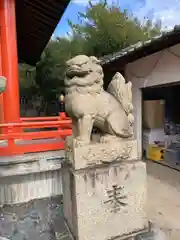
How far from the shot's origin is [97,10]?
1102 centimetres

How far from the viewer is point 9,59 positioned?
484 centimetres

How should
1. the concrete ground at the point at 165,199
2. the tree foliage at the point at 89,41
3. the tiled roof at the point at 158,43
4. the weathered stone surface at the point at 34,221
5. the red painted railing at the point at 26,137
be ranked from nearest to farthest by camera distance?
1. the weathered stone surface at the point at 34,221
2. the concrete ground at the point at 165,199
3. the red painted railing at the point at 26,137
4. the tiled roof at the point at 158,43
5. the tree foliage at the point at 89,41

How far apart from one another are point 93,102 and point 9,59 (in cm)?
328

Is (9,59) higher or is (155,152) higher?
(9,59)

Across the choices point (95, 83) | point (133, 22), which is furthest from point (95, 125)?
point (133, 22)

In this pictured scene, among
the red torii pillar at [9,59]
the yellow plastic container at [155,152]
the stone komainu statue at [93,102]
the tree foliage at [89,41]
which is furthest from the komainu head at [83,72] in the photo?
the tree foliage at [89,41]

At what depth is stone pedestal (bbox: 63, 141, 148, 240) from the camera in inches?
87.0

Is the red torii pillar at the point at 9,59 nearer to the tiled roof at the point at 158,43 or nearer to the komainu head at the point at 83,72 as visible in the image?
the tiled roof at the point at 158,43

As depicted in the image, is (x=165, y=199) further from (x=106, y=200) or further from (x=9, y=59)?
(x=9, y=59)

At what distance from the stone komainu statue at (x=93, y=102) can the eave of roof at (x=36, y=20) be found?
3368mm

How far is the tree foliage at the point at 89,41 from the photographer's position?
10116 millimetres

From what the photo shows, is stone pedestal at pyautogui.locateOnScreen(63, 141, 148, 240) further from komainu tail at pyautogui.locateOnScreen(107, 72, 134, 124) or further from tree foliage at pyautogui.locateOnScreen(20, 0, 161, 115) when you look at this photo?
tree foliage at pyautogui.locateOnScreen(20, 0, 161, 115)

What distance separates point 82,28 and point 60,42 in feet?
7.66

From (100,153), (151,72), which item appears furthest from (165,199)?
(151,72)
